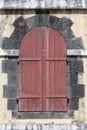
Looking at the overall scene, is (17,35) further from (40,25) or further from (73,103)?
(73,103)

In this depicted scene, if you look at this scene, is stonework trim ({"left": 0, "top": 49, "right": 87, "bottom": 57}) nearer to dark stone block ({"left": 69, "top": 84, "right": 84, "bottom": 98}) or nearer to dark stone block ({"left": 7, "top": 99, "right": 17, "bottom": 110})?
dark stone block ({"left": 69, "top": 84, "right": 84, "bottom": 98})

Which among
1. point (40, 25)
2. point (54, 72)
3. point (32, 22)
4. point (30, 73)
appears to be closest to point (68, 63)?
point (54, 72)

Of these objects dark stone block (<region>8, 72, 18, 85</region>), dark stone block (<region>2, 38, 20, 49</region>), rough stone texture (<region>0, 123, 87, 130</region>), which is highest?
dark stone block (<region>2, 38, 20, 49</region>)

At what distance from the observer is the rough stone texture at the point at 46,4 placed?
15781 mm

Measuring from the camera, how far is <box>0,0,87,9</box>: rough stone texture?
1578cm

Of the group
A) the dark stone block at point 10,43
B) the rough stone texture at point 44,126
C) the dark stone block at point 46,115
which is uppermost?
the dark stone block at point 10,43

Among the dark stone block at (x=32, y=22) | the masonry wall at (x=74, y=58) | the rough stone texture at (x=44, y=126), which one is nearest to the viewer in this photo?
the rough stone texture at (x=44, y=126)

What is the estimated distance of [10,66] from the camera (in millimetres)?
15734

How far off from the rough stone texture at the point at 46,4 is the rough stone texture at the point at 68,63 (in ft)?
0.61

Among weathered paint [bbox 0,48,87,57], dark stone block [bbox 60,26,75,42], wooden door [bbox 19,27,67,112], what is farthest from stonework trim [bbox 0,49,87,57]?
dark stone block [bbox 60,26,75,42]

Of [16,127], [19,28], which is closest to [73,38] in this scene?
[19,28]

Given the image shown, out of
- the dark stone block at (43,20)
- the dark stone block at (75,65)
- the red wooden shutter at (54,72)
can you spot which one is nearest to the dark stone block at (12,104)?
the red wooden shutter at (54,72)

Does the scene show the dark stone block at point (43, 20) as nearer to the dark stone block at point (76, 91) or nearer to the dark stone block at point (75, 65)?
the dark stone block at point (75, 65)

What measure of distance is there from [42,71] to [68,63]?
561mm
